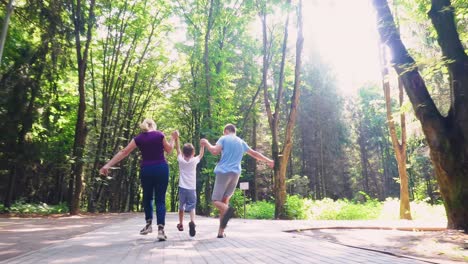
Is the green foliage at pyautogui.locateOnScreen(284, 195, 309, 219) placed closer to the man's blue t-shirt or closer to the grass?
the grass

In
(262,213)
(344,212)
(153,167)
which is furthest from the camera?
(262,213)

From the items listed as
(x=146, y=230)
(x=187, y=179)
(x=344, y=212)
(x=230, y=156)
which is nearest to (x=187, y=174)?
(x=187, y=179)

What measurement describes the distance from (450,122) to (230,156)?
191 inches

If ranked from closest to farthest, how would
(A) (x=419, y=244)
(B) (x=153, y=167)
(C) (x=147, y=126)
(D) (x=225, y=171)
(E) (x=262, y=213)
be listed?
(A) (x=419, y=244)
(B) (x=153, y=167)
(C) (x=147, y=126)
(D) (x=225, y=171)
(E) (x=262, y=213)

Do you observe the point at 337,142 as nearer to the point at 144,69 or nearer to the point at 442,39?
the point at 144,69

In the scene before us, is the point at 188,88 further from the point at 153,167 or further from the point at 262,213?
the point at 153,167

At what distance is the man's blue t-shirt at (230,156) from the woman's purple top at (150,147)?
1.18 meters

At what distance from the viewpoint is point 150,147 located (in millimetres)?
6215

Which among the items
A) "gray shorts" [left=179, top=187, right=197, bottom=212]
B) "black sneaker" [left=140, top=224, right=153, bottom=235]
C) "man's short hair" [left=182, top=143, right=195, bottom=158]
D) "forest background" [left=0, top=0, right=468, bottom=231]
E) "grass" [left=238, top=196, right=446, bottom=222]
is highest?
"forest background" [left=0, top=0, right=468, bottom=231]

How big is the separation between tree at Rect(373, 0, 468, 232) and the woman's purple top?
Answer: 17.2 feet

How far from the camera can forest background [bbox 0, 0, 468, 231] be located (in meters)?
15.5

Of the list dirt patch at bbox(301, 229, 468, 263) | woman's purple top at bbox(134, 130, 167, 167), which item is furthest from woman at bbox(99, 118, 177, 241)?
dirt patch at bbox(301, 229, 468, 263)

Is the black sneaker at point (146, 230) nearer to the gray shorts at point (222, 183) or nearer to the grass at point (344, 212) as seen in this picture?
the gray shorts at point (222, 183)

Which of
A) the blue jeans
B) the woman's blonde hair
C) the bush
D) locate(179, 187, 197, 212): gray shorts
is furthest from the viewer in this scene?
the bush
